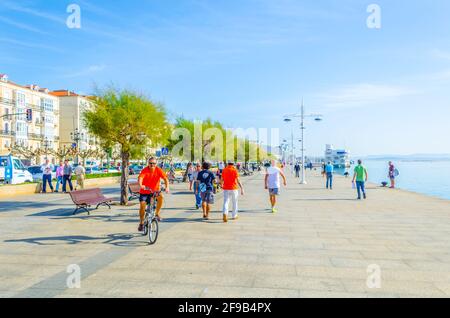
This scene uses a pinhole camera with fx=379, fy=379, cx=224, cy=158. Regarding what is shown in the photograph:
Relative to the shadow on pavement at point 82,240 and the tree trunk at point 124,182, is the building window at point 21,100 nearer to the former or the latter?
the tree trunk at point 124,182

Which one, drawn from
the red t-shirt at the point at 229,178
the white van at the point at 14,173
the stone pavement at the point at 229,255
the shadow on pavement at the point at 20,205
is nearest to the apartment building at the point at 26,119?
the white van at the point at 14,173

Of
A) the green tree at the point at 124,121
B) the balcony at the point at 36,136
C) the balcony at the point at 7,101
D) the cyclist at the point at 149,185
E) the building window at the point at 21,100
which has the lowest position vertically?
the cyclist at the point at 149,185

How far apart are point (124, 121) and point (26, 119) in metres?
49.4

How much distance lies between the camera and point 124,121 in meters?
13.8

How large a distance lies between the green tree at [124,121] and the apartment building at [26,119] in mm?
46283

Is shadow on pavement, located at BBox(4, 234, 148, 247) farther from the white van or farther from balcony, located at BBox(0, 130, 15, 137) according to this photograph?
balcony, located at BBox(0, 130, 15, 137)

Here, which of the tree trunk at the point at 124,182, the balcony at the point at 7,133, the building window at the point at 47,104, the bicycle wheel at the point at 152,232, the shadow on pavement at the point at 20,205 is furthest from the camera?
the building window at the point at 47,104

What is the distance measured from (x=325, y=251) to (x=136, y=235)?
4226 millimetres

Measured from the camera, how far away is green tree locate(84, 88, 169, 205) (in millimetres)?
13836

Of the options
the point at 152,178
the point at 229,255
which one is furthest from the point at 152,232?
the point at 229,255

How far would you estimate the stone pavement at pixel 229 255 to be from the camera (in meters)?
5.08

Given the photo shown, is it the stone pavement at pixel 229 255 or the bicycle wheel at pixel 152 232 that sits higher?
the bicycle wheel at pixel 152 232

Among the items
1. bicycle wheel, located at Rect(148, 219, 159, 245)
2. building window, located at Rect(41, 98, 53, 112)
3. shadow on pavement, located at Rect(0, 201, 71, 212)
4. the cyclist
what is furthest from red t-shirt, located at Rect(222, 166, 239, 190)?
building window, located at Rect(41, 98, 53, 112)
